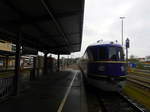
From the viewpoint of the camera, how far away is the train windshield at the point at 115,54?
8.22 m

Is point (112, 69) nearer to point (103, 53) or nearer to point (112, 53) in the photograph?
point (112, 53)

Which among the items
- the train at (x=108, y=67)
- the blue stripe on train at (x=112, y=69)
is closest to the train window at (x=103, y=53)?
→ the train at (x=108, y=67)

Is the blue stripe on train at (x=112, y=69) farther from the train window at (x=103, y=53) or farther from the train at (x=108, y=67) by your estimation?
the train window at (x=103, y=53)

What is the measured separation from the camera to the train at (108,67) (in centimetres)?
788

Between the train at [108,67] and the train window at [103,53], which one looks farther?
the train window at [103,53]

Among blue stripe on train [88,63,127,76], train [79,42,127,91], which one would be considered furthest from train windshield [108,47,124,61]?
blue stripe on train [88,63,127,76]

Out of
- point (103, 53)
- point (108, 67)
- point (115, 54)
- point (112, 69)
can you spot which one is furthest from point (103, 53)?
point (112, 69)

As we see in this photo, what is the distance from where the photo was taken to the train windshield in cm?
822

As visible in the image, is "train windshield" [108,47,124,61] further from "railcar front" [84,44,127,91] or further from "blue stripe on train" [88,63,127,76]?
"blue stripe on train" [88,63,127,76]

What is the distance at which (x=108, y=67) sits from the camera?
8008 millimetres

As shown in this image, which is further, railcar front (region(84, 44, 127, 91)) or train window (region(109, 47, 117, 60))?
train window (region(109, 47, 117, 60))

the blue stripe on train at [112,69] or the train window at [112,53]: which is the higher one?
the train window at [112,53]

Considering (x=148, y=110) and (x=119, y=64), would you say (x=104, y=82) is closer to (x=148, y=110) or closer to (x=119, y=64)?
(x=119, y=64)

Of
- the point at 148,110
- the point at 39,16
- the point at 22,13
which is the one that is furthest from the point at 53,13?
the point at 148,110
